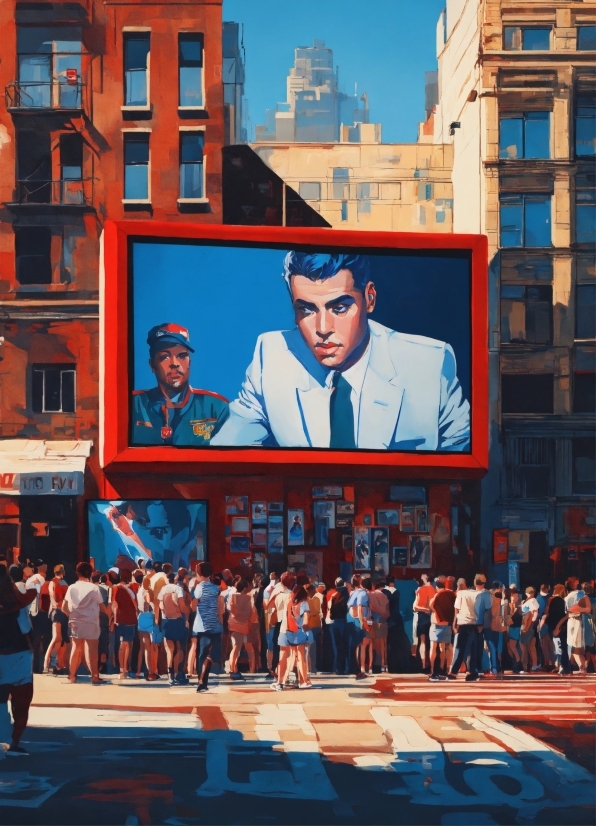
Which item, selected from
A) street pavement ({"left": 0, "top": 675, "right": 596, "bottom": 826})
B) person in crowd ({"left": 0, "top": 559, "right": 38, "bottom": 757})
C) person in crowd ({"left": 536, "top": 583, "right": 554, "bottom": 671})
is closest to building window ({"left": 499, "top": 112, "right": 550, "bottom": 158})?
person in crowd ({"left": 536, "top": 583, "right": 554, "bottom": 671})

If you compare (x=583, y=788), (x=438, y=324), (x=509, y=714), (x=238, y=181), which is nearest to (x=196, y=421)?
(x=438, y=324)

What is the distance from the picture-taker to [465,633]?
22.3 meters

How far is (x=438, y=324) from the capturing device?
27406 millimetres

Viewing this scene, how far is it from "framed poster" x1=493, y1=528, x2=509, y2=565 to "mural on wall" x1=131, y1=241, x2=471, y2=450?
422 centimetres

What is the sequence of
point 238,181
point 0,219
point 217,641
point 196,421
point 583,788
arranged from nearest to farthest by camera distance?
1. point 583,788
2. point 217,641
3. point 196,421
4. point 0,219
5. point 238,181

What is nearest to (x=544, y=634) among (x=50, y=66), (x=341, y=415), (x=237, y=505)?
(x=341, y=415)

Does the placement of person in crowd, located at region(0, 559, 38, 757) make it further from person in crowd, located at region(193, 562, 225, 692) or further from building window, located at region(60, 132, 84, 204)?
building window, located at region(60, 132, 84, 204)

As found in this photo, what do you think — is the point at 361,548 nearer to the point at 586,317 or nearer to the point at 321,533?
the point at 321,533

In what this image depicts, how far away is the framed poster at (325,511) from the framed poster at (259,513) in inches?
46.1

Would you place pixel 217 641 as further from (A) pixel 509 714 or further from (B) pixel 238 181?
(B) pixel 238 181

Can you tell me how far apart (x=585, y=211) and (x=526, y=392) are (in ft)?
16.6

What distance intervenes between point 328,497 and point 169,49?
1146cm

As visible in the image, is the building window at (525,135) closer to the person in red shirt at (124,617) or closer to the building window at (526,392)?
the building window at (526,392)

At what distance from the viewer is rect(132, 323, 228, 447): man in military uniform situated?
1036 inches
